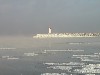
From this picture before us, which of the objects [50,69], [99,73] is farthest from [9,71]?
[99,73]

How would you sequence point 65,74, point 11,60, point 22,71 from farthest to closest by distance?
point 11,60 < point 22,71 < point 65,74

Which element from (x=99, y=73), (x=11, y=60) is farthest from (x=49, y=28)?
(x=99, y=73)

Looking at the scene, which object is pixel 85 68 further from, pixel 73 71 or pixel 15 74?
pixel 15 74

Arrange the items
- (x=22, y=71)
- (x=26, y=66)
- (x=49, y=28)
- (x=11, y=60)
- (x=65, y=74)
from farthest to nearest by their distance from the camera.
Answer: (x=49, y=28)
(x=11, y=60)
(x=26, y=66)
(x=22, y=71)
(x=65, y=74)

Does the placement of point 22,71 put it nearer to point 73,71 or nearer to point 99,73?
point 73,71

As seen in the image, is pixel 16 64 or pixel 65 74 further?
pixel 16 64

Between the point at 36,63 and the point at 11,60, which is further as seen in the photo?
the point at 11,60

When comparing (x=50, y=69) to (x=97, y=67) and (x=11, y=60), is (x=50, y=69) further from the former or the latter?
(x=11, y=60)

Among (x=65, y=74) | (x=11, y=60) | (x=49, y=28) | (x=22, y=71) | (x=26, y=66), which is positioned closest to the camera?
(x=65, y=74)

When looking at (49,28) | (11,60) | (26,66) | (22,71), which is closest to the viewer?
(22,71)
